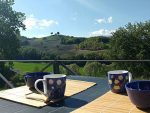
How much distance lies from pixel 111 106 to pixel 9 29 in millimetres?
23270

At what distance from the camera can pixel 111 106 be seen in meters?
1.82

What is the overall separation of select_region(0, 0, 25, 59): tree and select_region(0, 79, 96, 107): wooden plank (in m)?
21.7

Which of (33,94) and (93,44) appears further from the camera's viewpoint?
(93,44)

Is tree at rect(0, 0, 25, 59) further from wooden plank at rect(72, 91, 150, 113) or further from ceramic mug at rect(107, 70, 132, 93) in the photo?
wooden plank at rect(72, 91, 150, 113)

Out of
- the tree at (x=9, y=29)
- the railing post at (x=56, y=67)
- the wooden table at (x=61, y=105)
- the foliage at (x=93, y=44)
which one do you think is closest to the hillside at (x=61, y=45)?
the foliage at (x=93, y=44)

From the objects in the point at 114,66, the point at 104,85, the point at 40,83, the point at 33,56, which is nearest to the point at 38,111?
the point at 40,83

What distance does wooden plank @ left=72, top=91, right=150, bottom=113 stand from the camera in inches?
67.9

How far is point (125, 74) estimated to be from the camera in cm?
216

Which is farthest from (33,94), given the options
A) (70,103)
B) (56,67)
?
(56,67)

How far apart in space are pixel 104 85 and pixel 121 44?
27623 mm

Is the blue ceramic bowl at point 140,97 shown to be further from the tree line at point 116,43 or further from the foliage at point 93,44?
the foliage at point 93,44

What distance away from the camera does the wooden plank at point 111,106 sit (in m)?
1.72

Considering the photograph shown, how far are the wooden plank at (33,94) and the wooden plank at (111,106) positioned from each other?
329 mm

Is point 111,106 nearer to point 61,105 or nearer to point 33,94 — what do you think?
point 61,105
